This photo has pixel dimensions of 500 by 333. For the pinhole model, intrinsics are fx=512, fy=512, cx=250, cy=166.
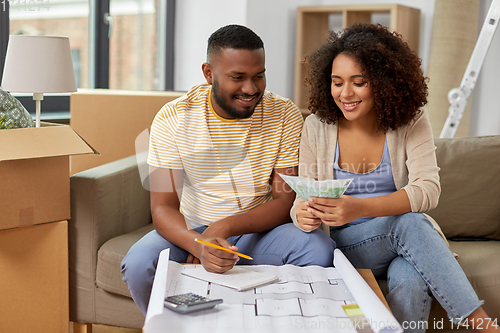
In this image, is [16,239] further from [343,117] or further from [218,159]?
[343,117]

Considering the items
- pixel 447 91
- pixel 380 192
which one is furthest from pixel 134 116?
pixel 447 91

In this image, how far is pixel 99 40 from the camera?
125 inches

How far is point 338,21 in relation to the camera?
343cm

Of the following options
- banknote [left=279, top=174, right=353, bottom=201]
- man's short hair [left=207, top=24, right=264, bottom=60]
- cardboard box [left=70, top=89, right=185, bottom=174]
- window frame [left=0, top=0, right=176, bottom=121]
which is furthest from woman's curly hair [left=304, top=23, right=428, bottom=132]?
window frame [left=0, top=0, right=176, bottom=121]

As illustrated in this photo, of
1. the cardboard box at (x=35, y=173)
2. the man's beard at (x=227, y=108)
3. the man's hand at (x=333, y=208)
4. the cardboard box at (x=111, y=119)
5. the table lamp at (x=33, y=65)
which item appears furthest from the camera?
the cardboard box at (x=111, y=119)

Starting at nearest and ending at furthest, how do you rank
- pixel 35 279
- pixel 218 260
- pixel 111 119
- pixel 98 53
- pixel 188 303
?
pixel 188 303
pixel 218 260
pixel 35 279
pixel 111 119
pixel 98 53

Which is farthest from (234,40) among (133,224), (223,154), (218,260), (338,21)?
(338,21)

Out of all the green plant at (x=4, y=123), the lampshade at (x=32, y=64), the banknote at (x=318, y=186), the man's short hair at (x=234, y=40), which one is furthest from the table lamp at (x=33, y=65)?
the banknote at (x=318, y=186)

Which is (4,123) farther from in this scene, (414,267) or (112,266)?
(414,267)

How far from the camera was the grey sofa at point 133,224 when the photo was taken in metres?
1.66

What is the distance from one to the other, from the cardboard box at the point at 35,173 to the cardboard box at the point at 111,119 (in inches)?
27.3

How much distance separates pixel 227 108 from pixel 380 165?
50 cm

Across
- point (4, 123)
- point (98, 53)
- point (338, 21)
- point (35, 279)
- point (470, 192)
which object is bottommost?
point (35, 279)

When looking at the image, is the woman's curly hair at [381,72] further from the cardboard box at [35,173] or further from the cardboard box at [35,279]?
the cardboard box at [35,279]
